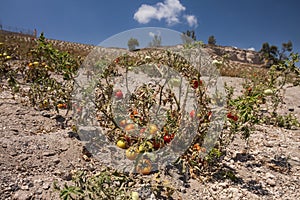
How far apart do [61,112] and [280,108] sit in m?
4.58

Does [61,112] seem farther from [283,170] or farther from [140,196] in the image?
Result: [283,170]

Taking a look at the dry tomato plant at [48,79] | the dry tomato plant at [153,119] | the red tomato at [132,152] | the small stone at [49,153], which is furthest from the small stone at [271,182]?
the dry tomato plant at [48,79]

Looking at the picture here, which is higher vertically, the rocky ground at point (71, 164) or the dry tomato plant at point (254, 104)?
the dry tomato plant at point (254, 104)

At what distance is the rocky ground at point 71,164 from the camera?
2.01 meters

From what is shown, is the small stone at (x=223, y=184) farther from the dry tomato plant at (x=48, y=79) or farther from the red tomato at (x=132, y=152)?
the dry tomato plant at (x=48, y=79)

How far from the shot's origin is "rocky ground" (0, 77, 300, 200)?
6.59 ft

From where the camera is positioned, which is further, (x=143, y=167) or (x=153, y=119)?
(x=153, y=119)

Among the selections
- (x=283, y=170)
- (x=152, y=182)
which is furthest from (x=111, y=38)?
(x=283, y=170)

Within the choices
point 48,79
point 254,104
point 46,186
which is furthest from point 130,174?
point 48,79

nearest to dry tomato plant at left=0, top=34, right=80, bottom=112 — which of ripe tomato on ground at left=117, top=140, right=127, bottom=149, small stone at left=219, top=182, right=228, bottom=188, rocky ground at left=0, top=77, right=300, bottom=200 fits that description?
rocky ground at left=0, top=77, right=300, bottom=200

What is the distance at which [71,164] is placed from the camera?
2303 mm

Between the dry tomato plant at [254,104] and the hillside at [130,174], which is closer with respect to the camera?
the hillside at [130,174]

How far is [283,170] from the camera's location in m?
2.56

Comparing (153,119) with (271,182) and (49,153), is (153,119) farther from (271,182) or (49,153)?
(271,182)
